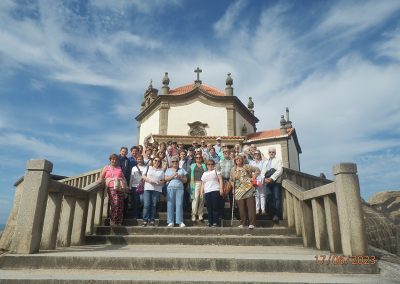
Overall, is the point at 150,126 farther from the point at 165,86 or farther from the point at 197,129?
the point at 197,129

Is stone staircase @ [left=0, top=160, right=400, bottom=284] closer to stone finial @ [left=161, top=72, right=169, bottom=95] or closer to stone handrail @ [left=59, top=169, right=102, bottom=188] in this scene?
stone handrail @ [left=59, top=169, right=102, bottom=188]

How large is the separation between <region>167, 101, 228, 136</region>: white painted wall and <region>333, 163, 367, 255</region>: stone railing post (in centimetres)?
2041

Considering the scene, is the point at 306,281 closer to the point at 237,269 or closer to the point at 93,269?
the point at 237,269

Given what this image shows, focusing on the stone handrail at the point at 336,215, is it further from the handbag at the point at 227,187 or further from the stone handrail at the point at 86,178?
the stone handrail at the point at 86,178

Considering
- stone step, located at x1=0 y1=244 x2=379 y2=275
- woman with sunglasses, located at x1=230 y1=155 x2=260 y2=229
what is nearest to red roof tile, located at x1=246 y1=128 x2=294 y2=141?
woman with sunglasses, located at x1=230 y1=155 x2=260 y2=229

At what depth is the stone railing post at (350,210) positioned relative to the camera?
12.6 feet

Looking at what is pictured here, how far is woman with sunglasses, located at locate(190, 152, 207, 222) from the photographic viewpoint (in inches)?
261

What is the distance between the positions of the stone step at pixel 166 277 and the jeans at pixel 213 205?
8.77 ft

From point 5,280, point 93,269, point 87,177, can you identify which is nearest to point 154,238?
point 93,269

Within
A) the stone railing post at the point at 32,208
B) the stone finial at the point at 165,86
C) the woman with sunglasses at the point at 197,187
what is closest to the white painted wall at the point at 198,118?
the stone finial at the point at 165,86

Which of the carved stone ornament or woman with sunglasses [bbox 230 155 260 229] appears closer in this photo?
woman with sunglasses [bbox 230 155 260 229]

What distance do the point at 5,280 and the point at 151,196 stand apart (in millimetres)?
3489

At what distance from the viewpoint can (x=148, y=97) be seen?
30.6 metres

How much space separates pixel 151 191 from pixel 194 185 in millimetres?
1042
